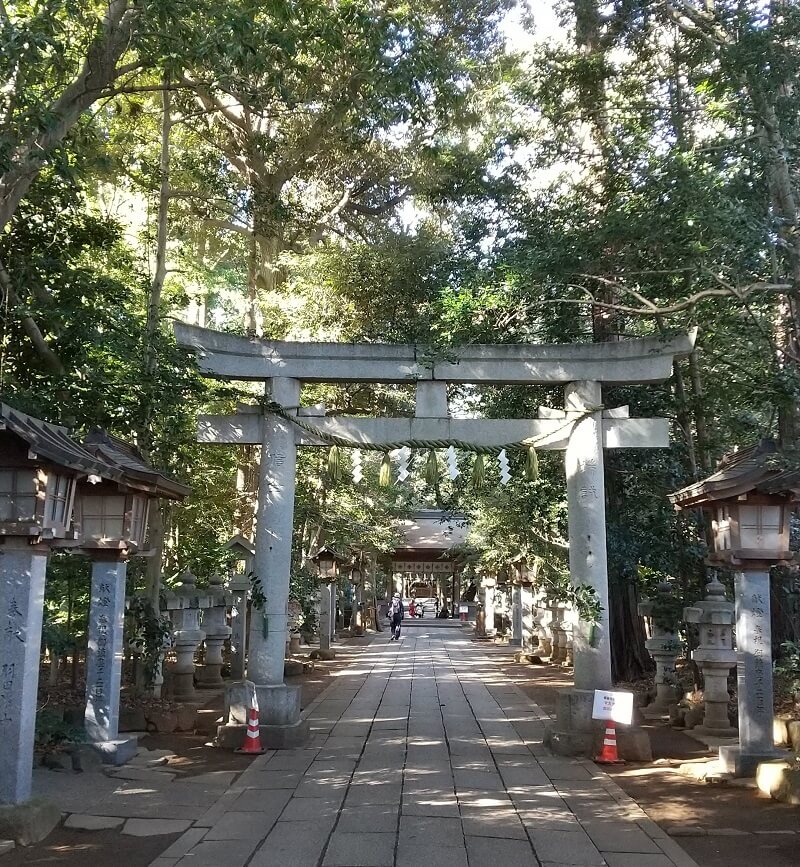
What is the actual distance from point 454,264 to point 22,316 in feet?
20.9

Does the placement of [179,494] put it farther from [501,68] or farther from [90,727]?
[501,68]

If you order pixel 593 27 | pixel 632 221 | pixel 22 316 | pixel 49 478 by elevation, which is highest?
pixel 593 27

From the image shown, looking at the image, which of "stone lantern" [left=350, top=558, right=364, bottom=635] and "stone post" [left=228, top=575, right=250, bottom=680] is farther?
"stone lantern" [left=350, top=558, right=364, bottom=635]

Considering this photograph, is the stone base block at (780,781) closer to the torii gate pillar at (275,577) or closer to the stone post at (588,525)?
the stone post at (588,525)

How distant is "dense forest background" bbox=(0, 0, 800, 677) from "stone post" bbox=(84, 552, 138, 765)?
7.66 ft

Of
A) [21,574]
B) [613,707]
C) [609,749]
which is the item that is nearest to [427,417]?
[613,707]

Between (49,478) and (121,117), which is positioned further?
(121,117)

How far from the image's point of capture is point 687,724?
11.0 metres

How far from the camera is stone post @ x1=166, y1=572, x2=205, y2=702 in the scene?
12500 millimetres

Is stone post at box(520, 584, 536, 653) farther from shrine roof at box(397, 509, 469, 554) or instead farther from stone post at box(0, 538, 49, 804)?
stone post at box(0, 538, 49, 804)

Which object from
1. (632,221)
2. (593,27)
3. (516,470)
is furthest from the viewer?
(516,470)

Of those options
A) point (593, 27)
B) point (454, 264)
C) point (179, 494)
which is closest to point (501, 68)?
point (593, 27)

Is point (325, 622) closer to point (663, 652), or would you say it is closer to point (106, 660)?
point (663, 652)

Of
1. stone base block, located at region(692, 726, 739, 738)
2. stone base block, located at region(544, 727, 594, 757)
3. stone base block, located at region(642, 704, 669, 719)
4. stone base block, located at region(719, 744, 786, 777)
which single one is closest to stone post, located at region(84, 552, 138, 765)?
stone base block, located at region(544, 727, 594, 757)
